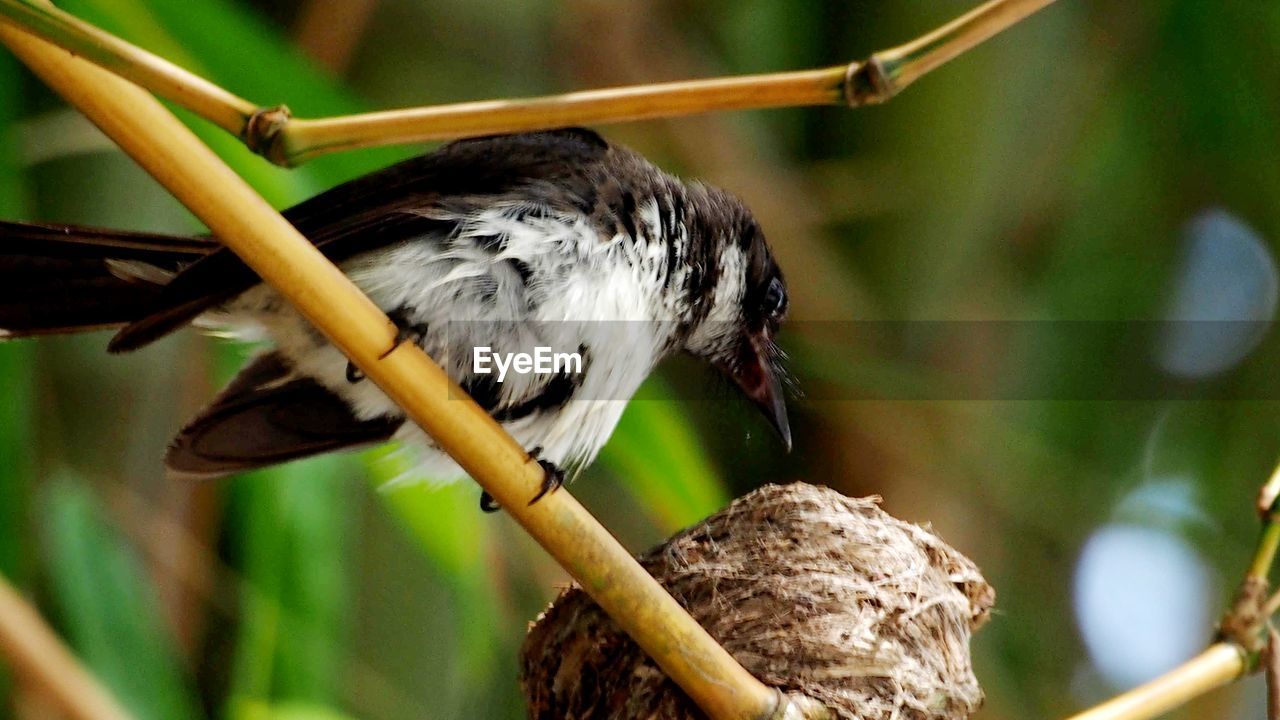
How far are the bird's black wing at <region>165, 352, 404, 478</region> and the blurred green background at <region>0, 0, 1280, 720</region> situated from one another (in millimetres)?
726

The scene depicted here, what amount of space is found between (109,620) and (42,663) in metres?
0.49

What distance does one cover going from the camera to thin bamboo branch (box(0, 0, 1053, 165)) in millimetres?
1039

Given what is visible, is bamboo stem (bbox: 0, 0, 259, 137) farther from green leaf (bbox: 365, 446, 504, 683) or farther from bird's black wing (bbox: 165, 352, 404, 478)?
green leaf (bbox: 365, 446, 504, 683)

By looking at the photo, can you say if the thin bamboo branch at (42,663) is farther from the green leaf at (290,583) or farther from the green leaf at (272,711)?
the green leaf at (290,583)

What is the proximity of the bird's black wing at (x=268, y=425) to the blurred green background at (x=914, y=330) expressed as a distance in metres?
0.73

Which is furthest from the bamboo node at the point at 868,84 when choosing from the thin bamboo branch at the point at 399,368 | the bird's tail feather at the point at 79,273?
the bird's tail feather at the point at 79,273

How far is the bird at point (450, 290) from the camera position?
1878 millimetres

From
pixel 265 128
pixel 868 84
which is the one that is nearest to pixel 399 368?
pixel 265 128

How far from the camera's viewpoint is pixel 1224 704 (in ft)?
11.6

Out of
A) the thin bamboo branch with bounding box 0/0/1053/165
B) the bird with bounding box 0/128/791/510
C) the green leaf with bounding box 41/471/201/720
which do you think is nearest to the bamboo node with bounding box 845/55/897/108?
the thin bamboo branch with bounding box 0/0/1053/165

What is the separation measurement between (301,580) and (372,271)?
82cm

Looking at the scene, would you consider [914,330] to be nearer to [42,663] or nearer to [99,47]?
[42,663]

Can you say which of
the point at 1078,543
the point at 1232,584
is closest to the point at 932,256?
the point at 1078,543

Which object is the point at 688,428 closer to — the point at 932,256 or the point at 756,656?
the point at 932,256
